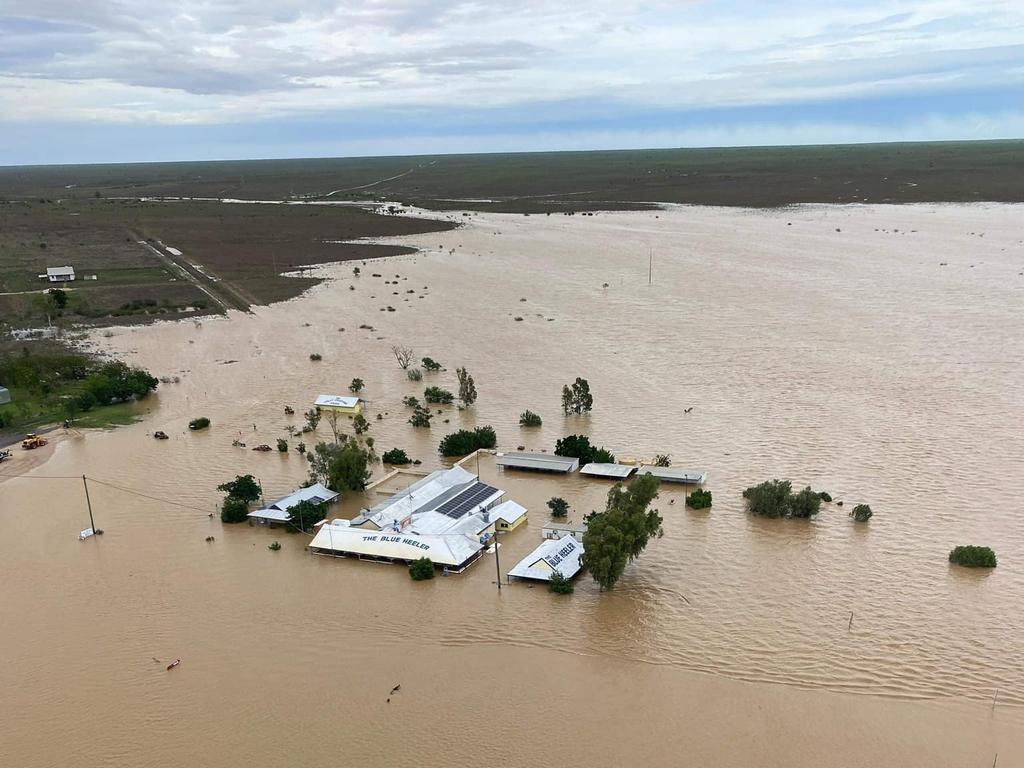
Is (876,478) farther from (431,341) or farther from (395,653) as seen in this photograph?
(431,341)

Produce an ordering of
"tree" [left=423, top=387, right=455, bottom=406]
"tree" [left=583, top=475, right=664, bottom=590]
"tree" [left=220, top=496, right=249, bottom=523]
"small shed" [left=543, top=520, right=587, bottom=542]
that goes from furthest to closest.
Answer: "tree" [left=423, top=387, right=455, bottom=406], "tree" [left=220, top=496, right=249, bottom=523], "small shed" [left=543, top=520, right=587, bottom=542], "tree" [left=583, top=475, right=664, bottom=590]

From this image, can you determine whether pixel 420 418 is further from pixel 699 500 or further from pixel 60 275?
pixel 60 275

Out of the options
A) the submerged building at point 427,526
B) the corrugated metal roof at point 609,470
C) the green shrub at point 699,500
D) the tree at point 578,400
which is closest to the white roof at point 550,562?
the submerged building at point 427,526

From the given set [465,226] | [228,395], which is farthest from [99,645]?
[465,226]

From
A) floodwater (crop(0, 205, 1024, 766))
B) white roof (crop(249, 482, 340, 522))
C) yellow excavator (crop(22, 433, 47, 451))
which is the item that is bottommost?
floodwater (crop(0, 205, 1024, 766))

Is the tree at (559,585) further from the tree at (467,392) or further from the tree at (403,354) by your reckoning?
the tree at (403,354)

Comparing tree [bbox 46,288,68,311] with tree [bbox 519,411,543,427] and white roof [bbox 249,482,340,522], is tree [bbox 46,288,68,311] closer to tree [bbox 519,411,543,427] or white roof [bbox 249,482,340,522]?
white roof [bbox 249,482,340,522]

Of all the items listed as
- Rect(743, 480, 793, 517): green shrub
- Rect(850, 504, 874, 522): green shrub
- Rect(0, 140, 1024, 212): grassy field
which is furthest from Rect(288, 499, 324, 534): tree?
Rect(0, 140, 1024, 212): grassy field
